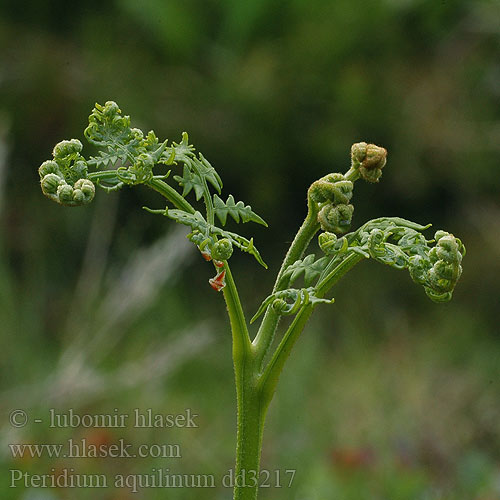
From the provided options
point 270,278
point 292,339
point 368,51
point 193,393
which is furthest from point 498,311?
point 292,339

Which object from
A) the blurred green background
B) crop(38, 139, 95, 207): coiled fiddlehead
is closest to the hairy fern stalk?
crop(38, 139, 95, 207): coiled fiddlehead

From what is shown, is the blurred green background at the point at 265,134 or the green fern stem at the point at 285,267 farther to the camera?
the blurred green background at the point at 265,134

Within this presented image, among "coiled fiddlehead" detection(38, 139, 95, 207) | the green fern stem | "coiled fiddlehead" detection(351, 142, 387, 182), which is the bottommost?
the green fern stem

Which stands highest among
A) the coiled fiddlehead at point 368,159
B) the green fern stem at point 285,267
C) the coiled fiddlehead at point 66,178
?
the coiled fiddlehead at point 368,159

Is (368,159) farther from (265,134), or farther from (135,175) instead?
(265,134)

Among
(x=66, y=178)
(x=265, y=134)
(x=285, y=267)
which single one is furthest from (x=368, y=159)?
(x=265, y=134)

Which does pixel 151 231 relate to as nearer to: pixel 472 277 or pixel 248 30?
pixel 248 30

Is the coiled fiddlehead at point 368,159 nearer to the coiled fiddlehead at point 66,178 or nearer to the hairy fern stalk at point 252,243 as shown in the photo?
the hairy fern stalk at point 252,243

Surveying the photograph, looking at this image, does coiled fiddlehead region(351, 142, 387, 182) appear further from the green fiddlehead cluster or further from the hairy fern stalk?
the green fiddlehead cluster

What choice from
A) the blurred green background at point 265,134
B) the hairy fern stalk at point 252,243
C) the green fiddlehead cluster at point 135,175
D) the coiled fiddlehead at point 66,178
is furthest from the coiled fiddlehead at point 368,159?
the blurred green background at point 265,134
